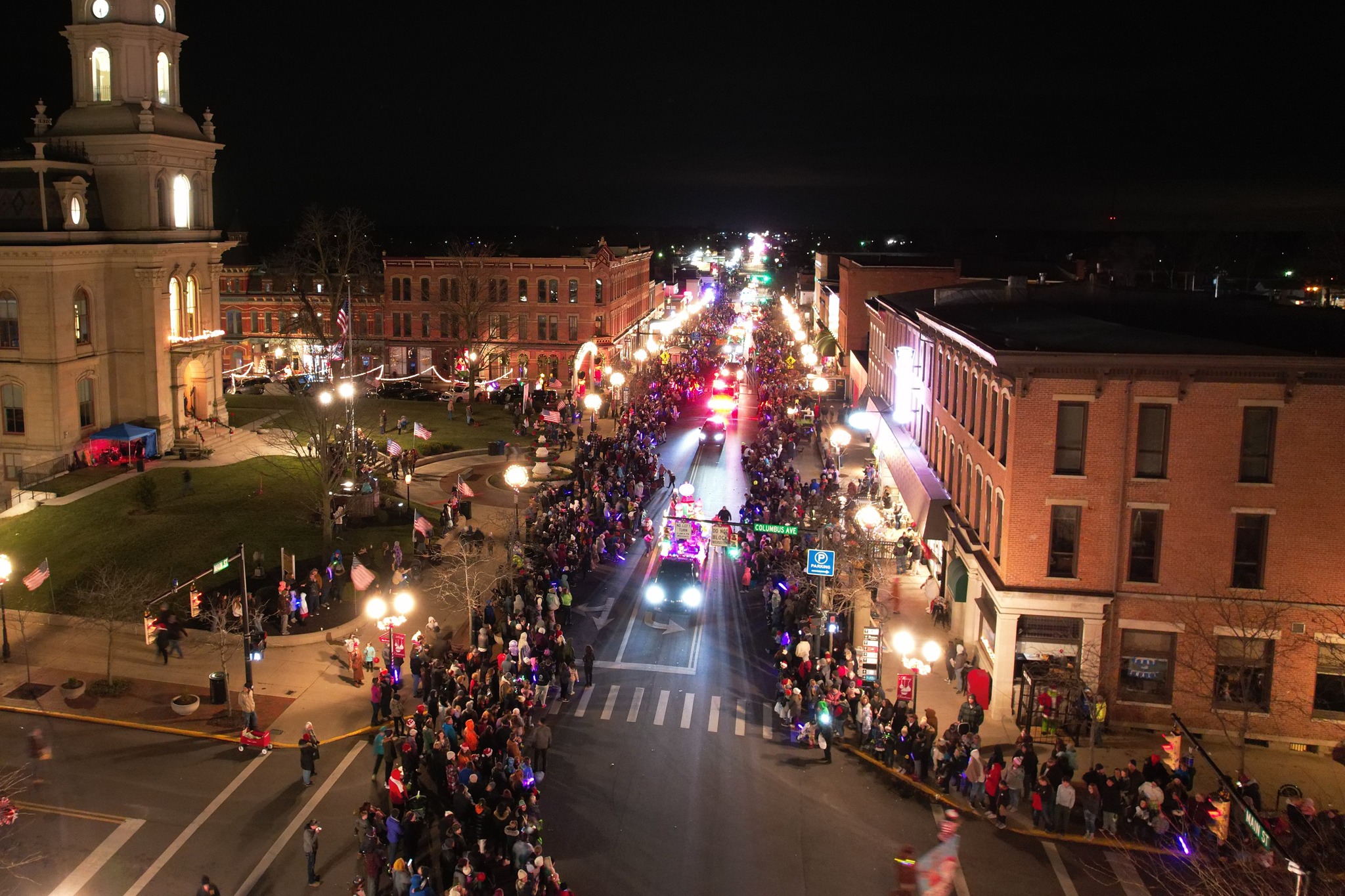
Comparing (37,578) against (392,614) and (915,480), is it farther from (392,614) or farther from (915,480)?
(915,480)

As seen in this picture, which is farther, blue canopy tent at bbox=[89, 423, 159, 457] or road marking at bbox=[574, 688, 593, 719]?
blue canopy tent at bbox=[89, 423, 159, 457]

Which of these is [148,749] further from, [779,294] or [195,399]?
[779,294]

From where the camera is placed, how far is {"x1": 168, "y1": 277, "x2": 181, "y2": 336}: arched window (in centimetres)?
4875

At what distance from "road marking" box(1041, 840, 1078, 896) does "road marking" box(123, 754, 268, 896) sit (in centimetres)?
1570

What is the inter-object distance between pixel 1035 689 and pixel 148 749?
19.9 m

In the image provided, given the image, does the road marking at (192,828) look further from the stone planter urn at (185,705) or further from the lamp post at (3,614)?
the lamp post at (3,614)

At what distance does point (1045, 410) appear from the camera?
24.8m

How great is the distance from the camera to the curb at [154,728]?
23859 millimetres

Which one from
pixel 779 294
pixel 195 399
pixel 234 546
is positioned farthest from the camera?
pixel 779 294

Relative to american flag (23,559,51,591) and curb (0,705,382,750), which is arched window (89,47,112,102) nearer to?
american flag (23,559,51,591)

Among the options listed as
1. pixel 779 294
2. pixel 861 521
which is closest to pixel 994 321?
pixel 861 521

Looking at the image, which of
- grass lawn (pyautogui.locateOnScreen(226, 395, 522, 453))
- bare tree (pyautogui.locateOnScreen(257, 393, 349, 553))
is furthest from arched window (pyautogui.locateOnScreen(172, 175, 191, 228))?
bare tree (pyautogui.locateOnScreen(257, 393, 349, 553))

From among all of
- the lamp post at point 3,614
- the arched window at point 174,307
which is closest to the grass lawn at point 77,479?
the arched window at point 174,307

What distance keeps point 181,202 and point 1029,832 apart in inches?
1785
